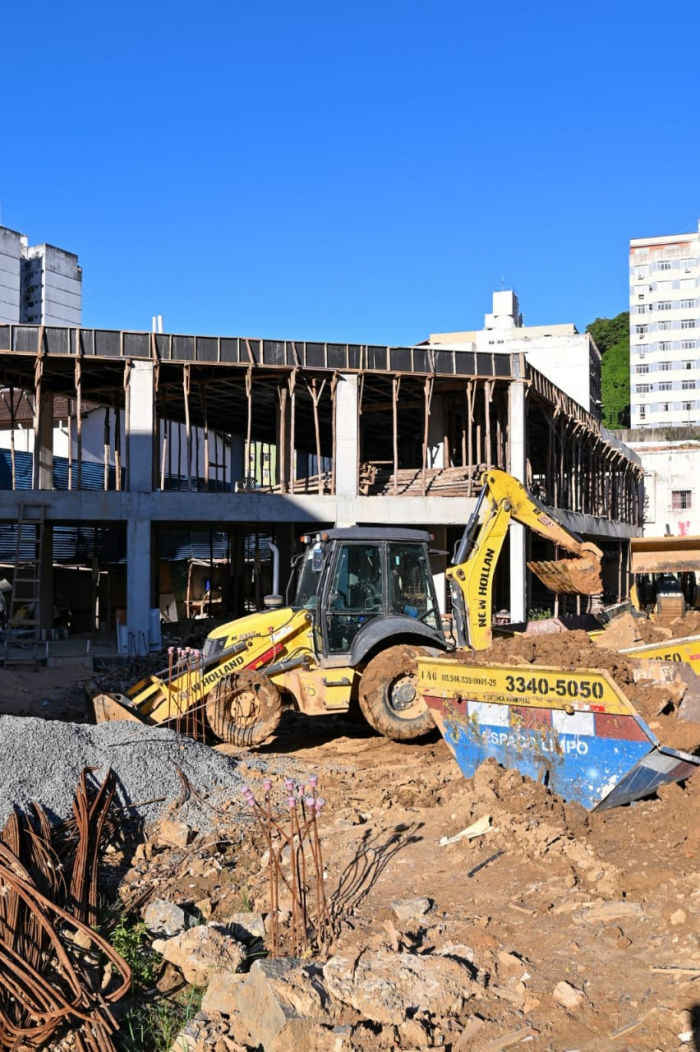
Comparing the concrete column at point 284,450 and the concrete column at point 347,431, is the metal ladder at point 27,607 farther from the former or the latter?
the concrete column at point 347,431

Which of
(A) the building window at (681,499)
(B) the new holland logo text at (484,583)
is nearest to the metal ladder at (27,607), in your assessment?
(B) the new holland logo text at (484,583)

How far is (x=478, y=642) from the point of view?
1164 cm

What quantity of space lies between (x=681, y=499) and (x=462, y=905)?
44339 millimetres

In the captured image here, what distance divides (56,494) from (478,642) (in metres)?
13.1

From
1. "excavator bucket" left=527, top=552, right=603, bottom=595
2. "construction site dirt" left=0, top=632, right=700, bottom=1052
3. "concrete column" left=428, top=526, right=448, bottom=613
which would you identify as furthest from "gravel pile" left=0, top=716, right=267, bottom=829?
"concrete column" left=428, top=526, right=448, bottom=613

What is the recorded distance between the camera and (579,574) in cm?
1276

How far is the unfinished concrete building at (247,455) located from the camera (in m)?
21.4

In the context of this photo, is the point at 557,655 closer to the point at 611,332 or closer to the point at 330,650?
the point at 330,650

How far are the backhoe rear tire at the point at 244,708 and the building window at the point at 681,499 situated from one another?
41042 mm

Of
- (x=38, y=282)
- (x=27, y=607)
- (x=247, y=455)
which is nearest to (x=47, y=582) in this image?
(x=27, y=607)

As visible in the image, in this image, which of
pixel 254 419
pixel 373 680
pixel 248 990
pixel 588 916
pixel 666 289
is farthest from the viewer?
pixel 666 289

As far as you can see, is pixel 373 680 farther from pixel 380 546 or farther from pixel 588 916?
pixel 588 916

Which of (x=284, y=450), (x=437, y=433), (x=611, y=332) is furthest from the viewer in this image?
(x=611, y=332)

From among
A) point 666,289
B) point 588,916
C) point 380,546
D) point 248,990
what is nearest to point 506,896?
point 588,916
